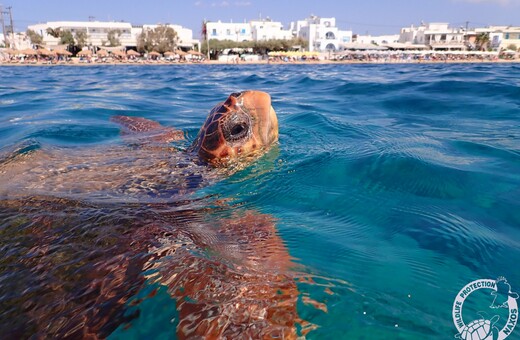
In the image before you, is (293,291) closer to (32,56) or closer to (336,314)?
(336,314)

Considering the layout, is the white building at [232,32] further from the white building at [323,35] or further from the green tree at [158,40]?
the green tree at [158,40]

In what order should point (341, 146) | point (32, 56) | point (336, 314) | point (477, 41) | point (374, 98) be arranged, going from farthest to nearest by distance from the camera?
point (477, 41) → point (32, 56) → point (374, 98) → point (341, 146) → point (336, 314)

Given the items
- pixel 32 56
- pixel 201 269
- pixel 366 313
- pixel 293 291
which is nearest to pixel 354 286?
pixel 366 313

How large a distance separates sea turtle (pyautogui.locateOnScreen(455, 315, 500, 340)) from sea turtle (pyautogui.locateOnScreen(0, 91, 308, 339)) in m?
0.82

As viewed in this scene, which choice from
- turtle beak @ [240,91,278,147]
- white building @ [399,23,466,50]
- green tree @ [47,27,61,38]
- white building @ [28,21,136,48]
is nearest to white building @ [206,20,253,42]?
white building @ [28,21,136,48]

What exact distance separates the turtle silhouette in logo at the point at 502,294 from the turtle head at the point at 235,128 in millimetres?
2730

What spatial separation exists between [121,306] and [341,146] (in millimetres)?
4110

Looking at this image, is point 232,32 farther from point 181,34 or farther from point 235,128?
point 235,128

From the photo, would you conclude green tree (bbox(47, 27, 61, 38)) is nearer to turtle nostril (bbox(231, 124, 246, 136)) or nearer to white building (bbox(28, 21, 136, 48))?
white building (bbox(28, 21, 136, 48))

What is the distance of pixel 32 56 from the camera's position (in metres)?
63.2

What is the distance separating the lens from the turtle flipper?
5919 millimetres

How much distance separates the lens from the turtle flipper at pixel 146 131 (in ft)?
19.4

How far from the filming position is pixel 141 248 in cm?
229

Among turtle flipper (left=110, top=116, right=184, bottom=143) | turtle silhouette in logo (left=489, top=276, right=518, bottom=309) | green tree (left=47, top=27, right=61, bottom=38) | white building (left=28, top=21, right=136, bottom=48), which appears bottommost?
turtle silhouette in logo (left=489, top=276, right=518, bottom=309)
